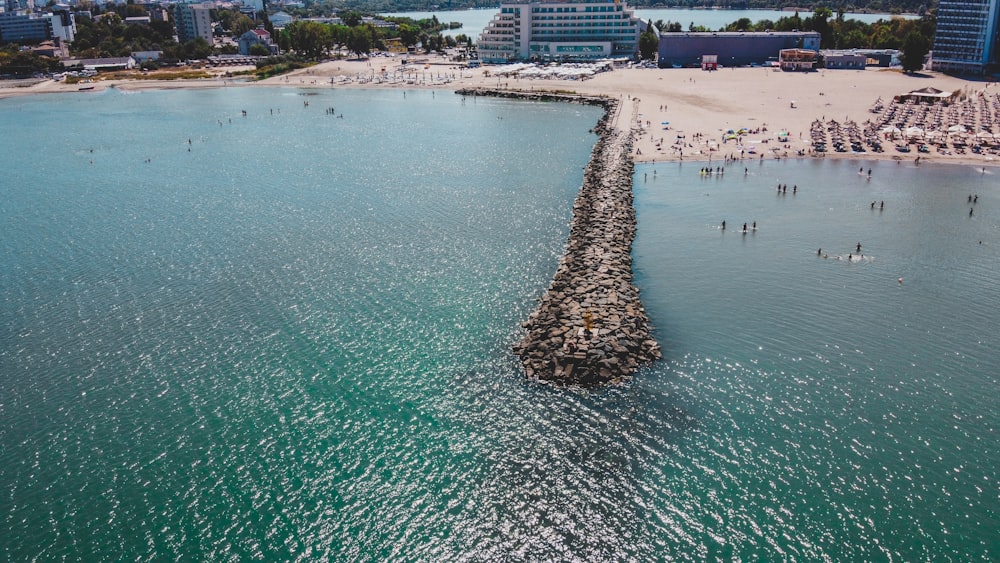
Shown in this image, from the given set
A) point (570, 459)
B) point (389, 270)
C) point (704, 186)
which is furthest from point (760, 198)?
point (570, 459)

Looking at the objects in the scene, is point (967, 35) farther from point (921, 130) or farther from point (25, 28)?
point (25, 28)

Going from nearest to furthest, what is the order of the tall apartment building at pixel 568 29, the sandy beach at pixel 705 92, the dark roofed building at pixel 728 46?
the sandy beach at pixel 705 92 < the dark roofed building at pixel 728 46 < the tall apartment building at pixel 568 29

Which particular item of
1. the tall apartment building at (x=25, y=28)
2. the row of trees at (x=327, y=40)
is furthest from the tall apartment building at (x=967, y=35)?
the tall apartment building at (x=25, y=28)

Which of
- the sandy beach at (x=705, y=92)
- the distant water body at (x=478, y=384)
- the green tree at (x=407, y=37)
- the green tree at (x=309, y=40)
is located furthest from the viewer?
the green tree at (x=407, y=37)

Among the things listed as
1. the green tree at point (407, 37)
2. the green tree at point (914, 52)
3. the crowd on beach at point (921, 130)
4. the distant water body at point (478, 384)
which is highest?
the green tree at point (407, 37)

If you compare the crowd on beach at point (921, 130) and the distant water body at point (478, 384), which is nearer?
the distant water body at point (478, 384)

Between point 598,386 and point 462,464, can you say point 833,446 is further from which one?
point 462,464

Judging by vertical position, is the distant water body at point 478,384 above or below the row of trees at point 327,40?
below

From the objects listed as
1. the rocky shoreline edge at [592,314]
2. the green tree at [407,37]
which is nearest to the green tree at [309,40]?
the green tree at [407,37]

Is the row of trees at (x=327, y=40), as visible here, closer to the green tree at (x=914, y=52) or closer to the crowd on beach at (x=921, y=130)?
the green tree at (x=914, y=52)

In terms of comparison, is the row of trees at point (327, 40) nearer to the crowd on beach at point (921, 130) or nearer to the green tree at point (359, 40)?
the green tree at point (359, 40)
